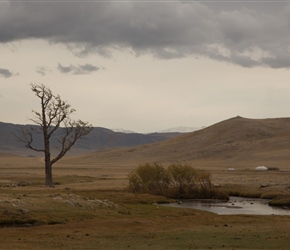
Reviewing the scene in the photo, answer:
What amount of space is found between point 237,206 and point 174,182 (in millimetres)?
14720

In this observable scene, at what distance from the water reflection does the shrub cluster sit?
3.57 metres

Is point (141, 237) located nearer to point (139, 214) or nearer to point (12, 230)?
point (12, 230)

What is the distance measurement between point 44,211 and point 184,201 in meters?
28.3

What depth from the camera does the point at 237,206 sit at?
2559 inches

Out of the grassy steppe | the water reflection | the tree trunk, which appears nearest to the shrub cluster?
the water reflection

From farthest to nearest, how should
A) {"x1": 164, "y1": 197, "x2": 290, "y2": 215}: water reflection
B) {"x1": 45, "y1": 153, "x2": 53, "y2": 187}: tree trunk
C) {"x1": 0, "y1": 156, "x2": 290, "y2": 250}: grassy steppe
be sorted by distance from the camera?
{"x1": 45, "y1": 153, "x2": 53, "y2": 187}: tree trunk < {"x1": 164, "y1": 197, "x2": 290, "y2": 215}: water reflection < {"x1": 0, "y1": 156, "x2": 290, "y2": 250}: grassy steppe

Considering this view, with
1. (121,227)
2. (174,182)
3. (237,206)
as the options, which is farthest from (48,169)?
(121,227)

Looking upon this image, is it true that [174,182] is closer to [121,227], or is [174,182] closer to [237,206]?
[237,206]

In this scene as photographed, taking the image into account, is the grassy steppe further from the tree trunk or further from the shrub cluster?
the tree trunk

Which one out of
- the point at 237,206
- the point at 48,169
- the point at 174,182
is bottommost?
the point at 237,206

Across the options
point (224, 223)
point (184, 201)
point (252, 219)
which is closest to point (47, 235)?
point (224, 223)

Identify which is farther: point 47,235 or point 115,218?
point 115,218

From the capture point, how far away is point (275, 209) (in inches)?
2443

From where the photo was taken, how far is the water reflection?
194 ft
